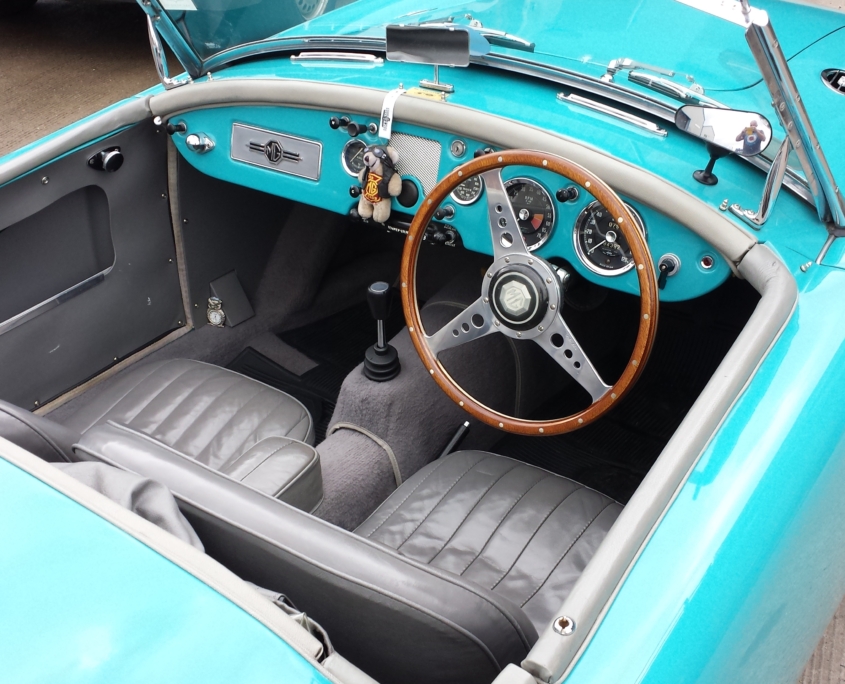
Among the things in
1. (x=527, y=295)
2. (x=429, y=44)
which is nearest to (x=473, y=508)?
(x=527, y=295)

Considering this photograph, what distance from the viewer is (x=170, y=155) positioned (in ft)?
8.04

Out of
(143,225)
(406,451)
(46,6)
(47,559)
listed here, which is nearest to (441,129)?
(406,451)

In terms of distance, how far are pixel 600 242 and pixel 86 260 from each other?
151 centimetres

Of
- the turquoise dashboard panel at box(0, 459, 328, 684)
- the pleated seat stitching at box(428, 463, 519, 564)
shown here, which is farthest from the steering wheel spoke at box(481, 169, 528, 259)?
the turquoise dashboard panel at box(0, 459, 328, 684)

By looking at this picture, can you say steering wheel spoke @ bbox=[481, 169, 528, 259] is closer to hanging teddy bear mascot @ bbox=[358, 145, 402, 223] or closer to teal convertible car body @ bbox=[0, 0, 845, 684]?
teal convertible car body @ bbox=[0, 0, 845, 684]

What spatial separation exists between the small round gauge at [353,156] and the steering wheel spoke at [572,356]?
0.69 meters

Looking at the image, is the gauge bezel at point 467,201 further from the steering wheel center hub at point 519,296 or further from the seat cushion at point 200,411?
the seat cushion at point 200,411

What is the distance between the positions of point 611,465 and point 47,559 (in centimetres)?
181

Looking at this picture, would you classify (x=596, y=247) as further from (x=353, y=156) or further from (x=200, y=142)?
(x=200, y=142)

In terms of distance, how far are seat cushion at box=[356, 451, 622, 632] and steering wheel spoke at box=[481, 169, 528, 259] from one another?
1.77 ft

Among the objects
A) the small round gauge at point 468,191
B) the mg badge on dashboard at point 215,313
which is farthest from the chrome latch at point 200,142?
the small round gauge at point 468,191

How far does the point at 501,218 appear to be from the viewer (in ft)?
5.84

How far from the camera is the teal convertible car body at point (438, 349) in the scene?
1.02 meters

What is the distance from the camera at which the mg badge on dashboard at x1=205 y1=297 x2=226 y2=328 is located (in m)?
2.79
